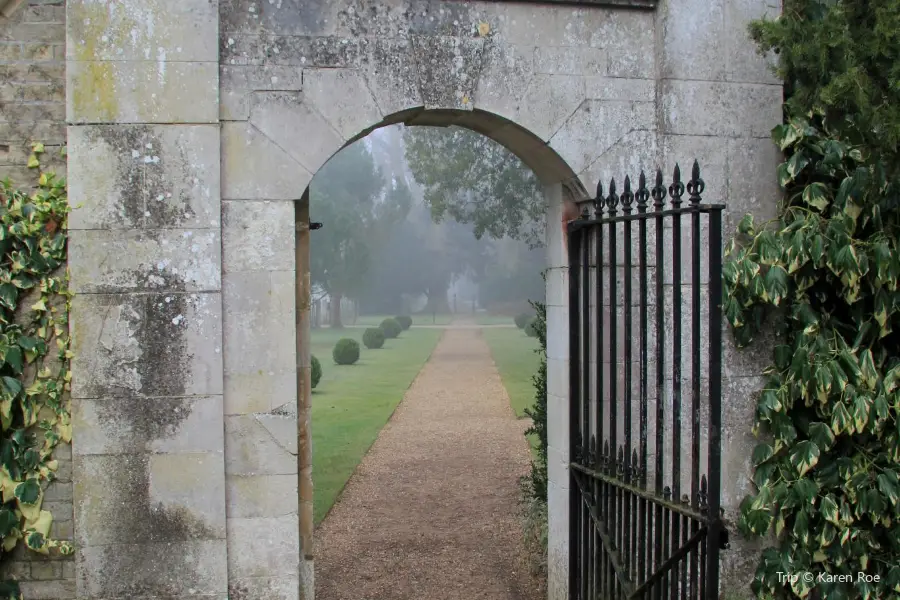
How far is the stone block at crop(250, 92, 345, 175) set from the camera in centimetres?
380

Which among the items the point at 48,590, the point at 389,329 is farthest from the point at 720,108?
the point at 389,329

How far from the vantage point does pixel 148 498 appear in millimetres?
3699

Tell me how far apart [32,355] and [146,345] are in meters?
0.57

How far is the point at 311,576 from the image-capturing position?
422 cm

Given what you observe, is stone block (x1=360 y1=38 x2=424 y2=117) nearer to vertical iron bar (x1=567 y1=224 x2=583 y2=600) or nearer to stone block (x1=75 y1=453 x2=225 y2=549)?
vertical iron bar (x1=567 y1=224 x2=583 y2=600)

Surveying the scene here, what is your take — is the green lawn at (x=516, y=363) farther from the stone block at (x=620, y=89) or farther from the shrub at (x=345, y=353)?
the shrub at (x=345, y=353)

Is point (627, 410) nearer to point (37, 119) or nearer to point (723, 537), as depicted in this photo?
point (723, 537)

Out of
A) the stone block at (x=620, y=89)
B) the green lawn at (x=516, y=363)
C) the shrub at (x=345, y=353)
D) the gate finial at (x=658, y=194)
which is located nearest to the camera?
the gate finial at (x=658, y=194)

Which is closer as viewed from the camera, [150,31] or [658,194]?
[658,194]

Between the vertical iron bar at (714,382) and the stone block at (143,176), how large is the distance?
2314 mm

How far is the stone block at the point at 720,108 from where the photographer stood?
13.7 ft

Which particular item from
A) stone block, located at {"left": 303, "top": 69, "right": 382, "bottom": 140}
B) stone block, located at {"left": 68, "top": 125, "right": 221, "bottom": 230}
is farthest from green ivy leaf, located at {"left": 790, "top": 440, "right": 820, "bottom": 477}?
stone block, located at {"left": 68, "top": 125, "right": 221, "bottom": 230}

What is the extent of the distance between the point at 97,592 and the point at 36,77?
2.54 m

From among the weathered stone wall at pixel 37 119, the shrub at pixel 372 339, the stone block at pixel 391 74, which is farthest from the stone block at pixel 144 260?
the shrub at pixel 372 339
